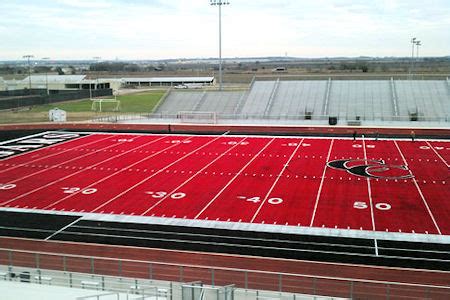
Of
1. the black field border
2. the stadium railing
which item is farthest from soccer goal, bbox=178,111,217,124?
the stadium railing

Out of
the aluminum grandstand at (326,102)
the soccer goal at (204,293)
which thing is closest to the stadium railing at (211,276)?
the soccer goal at (204,293)

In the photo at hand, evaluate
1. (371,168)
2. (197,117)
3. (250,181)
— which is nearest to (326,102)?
(197,117)

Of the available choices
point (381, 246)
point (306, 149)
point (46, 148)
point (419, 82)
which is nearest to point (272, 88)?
point (419, 82)

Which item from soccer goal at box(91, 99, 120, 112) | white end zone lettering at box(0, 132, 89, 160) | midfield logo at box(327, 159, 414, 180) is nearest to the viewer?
midfield logo at box(327, 159, 414, 180)

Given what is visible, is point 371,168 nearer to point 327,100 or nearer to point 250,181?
point 250,181

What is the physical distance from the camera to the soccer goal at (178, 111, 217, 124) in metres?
48.6

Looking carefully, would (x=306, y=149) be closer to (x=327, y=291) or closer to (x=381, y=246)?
(x=381, y=246)

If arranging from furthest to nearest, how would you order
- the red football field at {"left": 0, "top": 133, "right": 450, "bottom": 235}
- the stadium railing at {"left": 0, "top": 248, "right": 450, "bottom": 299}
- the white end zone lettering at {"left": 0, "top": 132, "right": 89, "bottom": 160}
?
1. the white end zone lettering at {"left": 0, "top": 132, "right": 89, "bottom": 160}
2. the red football field at {"left": 0, "top": 133, "right": 450, "bottom": 235}
3. the stadium railing at {"left": 0, "top": 248, "right": 450, "bottom": 299}

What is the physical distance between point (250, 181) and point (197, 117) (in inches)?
1049

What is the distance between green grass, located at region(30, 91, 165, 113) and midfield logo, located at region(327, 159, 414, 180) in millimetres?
32019

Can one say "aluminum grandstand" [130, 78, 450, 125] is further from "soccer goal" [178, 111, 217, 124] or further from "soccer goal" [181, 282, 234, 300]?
"soccer goal" [181, 282, 234, 300]

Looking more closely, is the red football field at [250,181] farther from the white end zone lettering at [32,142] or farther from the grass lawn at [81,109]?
the grass lawn at [81,109]

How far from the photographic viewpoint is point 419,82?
2078 inches

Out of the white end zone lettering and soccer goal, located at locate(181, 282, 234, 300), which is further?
the white end zone lettering
